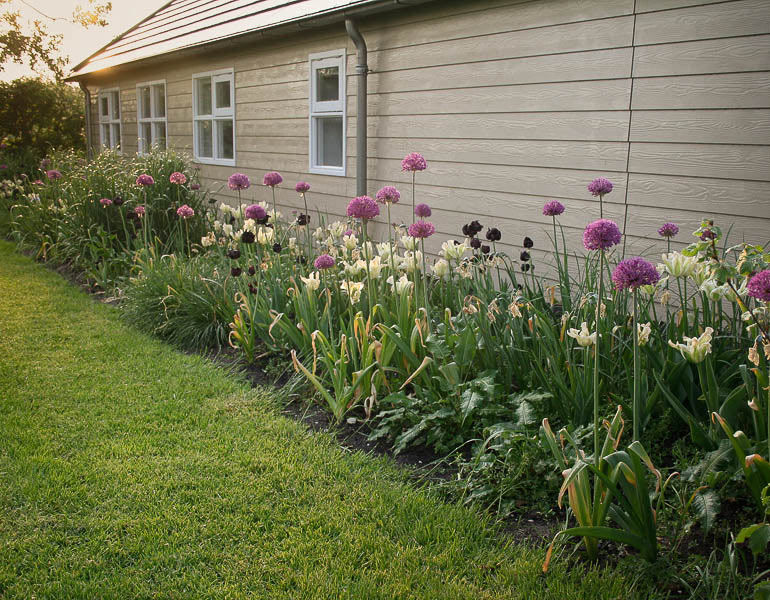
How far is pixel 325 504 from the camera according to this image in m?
3.00

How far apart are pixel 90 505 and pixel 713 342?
303cm

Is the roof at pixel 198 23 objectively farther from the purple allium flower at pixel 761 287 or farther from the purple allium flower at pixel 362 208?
the purple allium flower at pixel 761 287

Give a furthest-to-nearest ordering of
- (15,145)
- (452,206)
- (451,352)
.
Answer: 1. (15,145)
2. (452,206)
3. (451,352)

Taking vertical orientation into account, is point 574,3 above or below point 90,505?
above

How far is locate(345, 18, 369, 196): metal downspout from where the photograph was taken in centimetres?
698

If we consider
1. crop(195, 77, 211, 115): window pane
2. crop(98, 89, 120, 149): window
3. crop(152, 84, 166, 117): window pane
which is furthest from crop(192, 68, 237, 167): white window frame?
crop(98, 89, 120, 149): window

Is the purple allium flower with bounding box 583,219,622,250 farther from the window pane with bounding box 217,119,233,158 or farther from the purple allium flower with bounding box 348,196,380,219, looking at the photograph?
the window pane with bounding box 217,119,233,158

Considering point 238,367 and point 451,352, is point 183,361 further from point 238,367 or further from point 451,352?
point 451,352

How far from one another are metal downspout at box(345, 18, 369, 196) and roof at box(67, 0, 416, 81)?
0.32 metres

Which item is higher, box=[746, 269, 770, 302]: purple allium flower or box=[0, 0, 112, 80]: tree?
box=[0, 0, 112, 80]: tree

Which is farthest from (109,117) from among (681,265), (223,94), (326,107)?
(681,265)

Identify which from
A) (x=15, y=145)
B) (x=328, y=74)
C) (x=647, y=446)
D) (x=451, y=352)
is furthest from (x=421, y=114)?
(x=15, y=145)

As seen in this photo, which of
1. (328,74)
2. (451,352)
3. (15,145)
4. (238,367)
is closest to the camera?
(451,352)

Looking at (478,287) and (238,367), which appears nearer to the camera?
(478,287)
